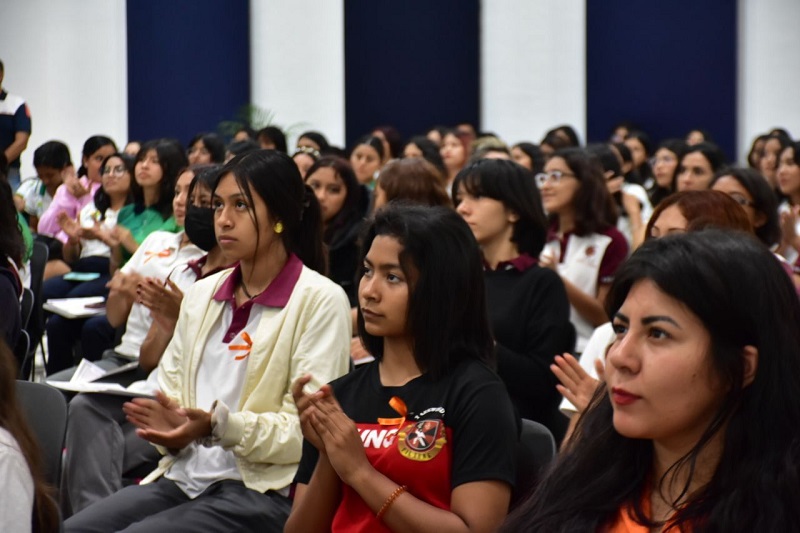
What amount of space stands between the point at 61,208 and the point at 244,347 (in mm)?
4686

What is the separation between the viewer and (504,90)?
10688mm

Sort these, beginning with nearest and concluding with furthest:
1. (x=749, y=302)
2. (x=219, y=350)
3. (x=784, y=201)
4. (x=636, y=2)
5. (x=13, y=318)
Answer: (x=749, y=302)
(x=219, y=350)
(x=13, y=318)
(x=784, y=201)
(x=636, y=2)

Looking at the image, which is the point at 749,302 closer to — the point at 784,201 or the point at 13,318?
the point at 13,318

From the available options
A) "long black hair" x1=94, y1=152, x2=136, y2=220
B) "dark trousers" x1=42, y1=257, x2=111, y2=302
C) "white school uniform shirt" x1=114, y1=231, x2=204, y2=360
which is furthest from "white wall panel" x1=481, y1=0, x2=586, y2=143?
"white school uniform shirt" x1=114, y1=231, x2=204, y2=360

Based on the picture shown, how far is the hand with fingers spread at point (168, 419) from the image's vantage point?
2570 mm

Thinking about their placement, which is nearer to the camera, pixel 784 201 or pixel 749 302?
pixel 749 302

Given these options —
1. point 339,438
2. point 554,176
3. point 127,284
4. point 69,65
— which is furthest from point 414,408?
point 69,65

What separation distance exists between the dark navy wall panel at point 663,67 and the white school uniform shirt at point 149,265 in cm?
885

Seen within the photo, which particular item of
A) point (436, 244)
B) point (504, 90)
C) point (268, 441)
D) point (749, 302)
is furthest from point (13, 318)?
point (504, 90)

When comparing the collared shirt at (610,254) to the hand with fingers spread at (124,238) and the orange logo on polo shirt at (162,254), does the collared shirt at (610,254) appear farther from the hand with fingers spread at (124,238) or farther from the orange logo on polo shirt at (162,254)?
the hand with fingers spread at (124,238)

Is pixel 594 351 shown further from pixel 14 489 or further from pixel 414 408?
pixel 14 489

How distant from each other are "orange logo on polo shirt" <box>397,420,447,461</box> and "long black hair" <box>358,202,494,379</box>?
0.41 ft

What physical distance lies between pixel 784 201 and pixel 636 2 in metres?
6.42

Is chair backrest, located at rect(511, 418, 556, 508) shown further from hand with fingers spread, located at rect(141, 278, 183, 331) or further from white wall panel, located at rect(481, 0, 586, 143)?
white wall panel, located at rect(481, 0, 586, 143)
